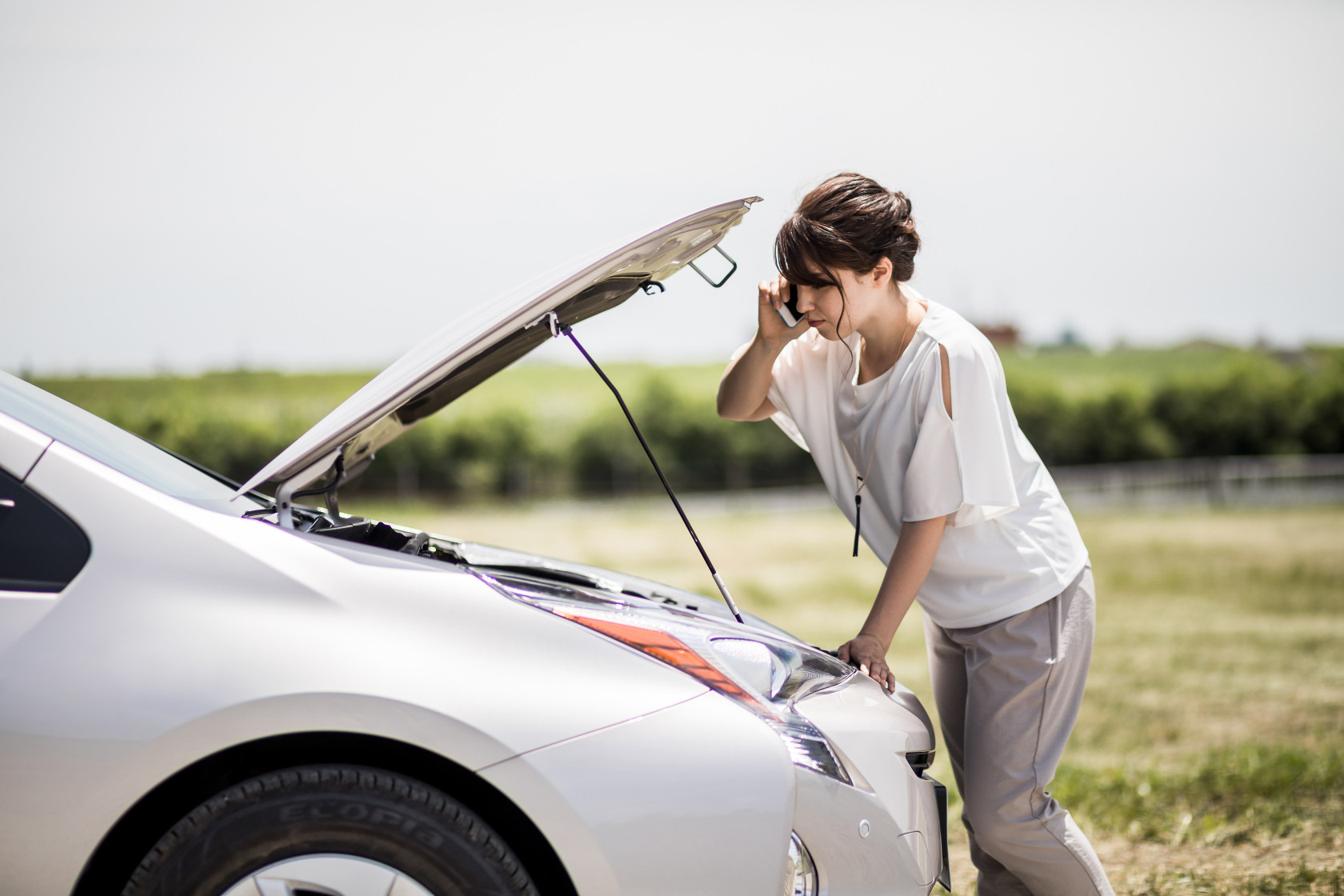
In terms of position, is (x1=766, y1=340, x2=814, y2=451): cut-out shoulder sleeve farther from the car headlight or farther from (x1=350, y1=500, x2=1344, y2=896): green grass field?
(x1=350, y1=500, x2=1344, y2=896): green grass field

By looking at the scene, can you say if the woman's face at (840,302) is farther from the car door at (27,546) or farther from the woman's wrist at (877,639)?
the car door at (27,546)

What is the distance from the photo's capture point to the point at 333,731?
1.55m

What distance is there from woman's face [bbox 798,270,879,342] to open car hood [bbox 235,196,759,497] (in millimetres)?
249

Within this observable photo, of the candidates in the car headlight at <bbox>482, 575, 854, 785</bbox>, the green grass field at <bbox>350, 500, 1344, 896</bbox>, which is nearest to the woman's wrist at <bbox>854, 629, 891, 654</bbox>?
the car headlight at <bbox>482, 575, 854, 785</bbox>

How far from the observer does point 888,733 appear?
188cm

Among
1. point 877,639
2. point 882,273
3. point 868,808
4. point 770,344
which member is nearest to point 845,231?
point 882,273

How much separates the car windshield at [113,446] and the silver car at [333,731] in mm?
95

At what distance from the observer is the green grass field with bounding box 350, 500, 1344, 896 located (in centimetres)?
328

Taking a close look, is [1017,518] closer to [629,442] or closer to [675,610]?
[675,610]

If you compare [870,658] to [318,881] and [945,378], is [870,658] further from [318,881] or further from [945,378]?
[318,881]

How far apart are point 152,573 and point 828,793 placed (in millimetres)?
1208

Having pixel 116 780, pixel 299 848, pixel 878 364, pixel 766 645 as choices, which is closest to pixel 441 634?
pixel 299 848

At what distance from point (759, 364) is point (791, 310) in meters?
0.19

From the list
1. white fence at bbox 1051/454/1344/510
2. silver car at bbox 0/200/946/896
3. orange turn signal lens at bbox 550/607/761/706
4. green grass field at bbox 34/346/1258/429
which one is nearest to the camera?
silver car at bbox 0/200/946/896
